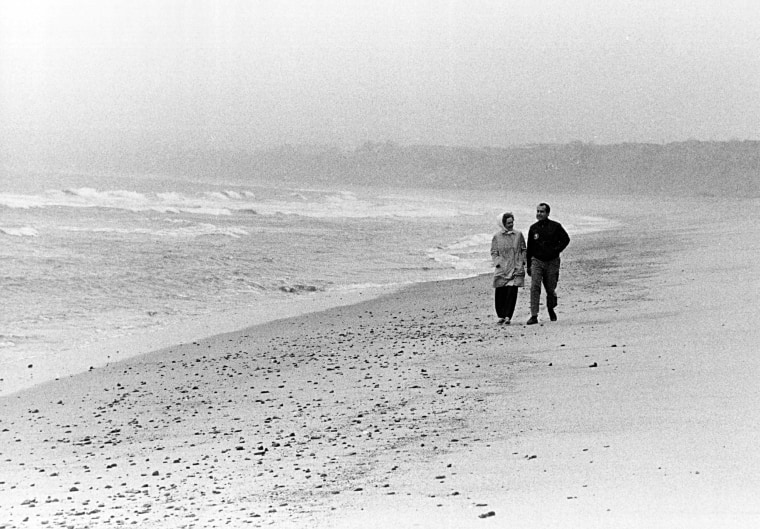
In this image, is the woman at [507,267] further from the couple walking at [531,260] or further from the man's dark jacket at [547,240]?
the man's dark jacket at [547,240]

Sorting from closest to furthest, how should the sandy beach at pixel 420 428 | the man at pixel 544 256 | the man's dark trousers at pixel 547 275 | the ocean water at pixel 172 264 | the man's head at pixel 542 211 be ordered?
the sandy beach at pixel 420 428 < the man's head at pixel 542 211 < the man at pixel 544 256 < the man's dark trousers at pixel 547 275 < the ocean water at pixel 172 264

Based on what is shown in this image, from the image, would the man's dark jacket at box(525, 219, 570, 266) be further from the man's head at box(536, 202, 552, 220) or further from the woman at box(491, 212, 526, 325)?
the woman at box(491, 212, 526, 325)

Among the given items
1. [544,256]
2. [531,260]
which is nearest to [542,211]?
[544,256]

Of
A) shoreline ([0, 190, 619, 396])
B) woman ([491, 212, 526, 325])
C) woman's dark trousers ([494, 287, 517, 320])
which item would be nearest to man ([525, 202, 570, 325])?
woman ([491, 212, 526, 325])

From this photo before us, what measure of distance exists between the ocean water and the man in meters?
5.11

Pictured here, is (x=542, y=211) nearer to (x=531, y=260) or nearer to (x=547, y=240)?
(x=547, y=240)

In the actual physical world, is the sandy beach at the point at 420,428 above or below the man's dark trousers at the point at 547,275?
below

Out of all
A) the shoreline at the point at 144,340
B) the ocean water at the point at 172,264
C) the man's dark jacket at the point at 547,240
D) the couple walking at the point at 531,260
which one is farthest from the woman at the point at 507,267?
the ocean water at the point at 172,264

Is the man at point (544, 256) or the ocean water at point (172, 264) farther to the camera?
the ocean water at point (172, 264)

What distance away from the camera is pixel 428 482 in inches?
201

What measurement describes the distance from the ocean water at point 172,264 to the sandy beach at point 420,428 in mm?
2430

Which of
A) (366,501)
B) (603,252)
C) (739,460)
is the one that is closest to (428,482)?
(366,501)

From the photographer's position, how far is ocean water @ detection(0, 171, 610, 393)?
14.2 metres

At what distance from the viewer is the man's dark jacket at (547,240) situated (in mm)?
11266
